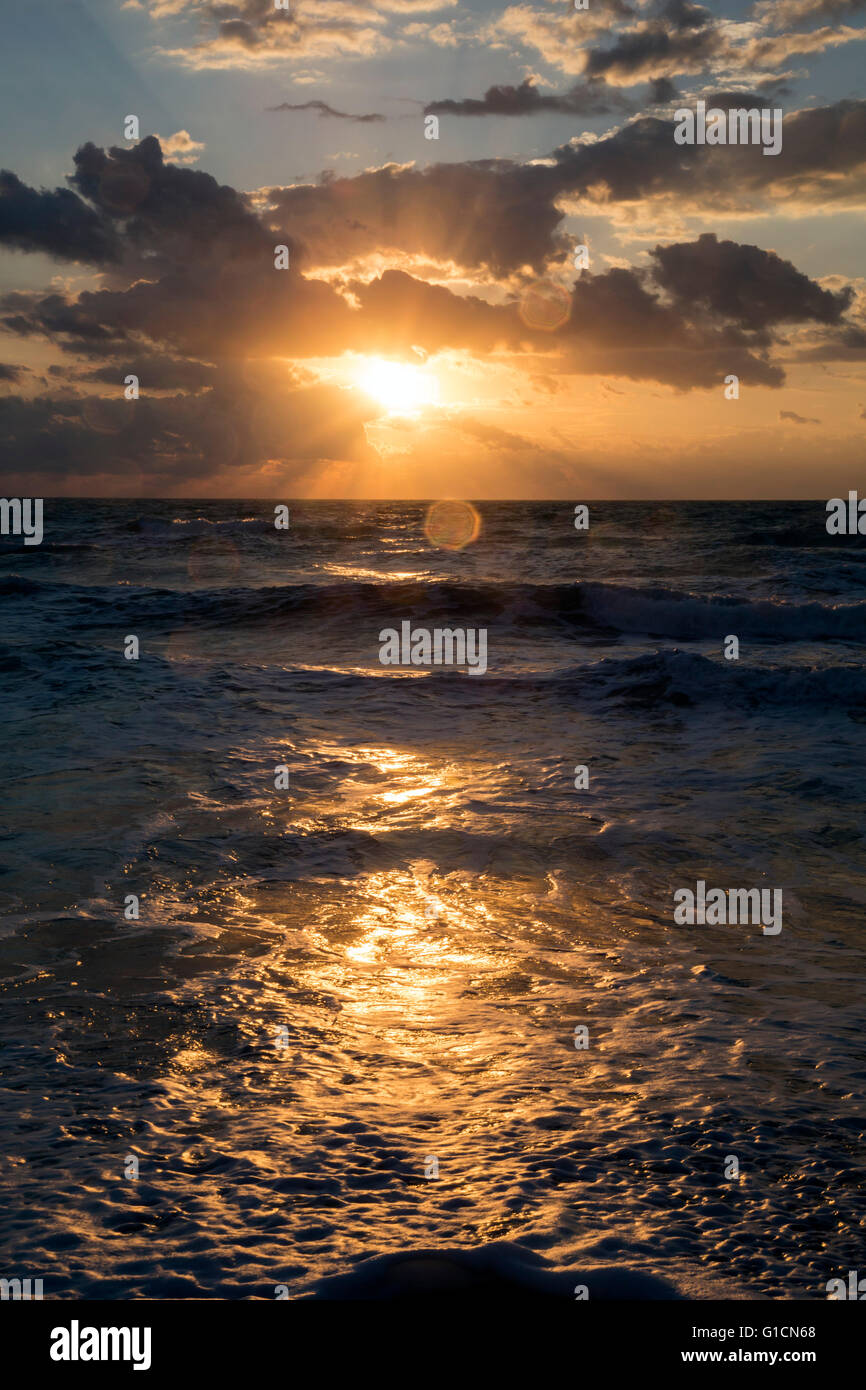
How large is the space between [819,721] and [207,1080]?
38.8 ft

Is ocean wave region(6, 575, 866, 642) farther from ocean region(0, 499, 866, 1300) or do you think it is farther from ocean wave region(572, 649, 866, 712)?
ocean region(0, 499, 866, 1300)

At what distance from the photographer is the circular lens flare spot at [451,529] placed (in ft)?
155

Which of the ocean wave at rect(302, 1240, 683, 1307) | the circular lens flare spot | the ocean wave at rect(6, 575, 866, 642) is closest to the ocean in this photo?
the ocean wave at rect(302, 1240, 683, 1307)

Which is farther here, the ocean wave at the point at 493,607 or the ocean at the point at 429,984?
the ocean wave at the point at 493,607

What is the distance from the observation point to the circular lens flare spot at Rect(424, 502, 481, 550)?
1859 inches

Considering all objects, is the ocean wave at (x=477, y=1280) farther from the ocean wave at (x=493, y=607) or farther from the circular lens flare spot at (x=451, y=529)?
the circular lens flare spot at (x=451, y=529)

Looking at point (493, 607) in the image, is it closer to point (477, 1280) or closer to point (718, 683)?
point (718, 683)

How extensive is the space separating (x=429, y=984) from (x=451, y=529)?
5299 cm

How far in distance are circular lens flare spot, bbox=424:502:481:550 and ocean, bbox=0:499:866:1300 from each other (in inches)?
1218

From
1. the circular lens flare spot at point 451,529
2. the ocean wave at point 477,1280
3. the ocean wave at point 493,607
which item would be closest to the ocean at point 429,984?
the ocean wave at point 477,1280

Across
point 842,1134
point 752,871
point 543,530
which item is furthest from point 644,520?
point 842,1134

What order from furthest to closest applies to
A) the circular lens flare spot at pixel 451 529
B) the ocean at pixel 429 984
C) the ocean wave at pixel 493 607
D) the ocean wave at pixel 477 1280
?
the circular lens flare spot at pixel 451 529 → the ocean wave at pixel 493 607 → the ocean at pixel 429 984 → the ocean wave at pixel 477 1280

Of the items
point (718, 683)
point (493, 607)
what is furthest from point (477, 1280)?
point (493, 607)

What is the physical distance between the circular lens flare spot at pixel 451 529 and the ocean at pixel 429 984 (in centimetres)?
3093
